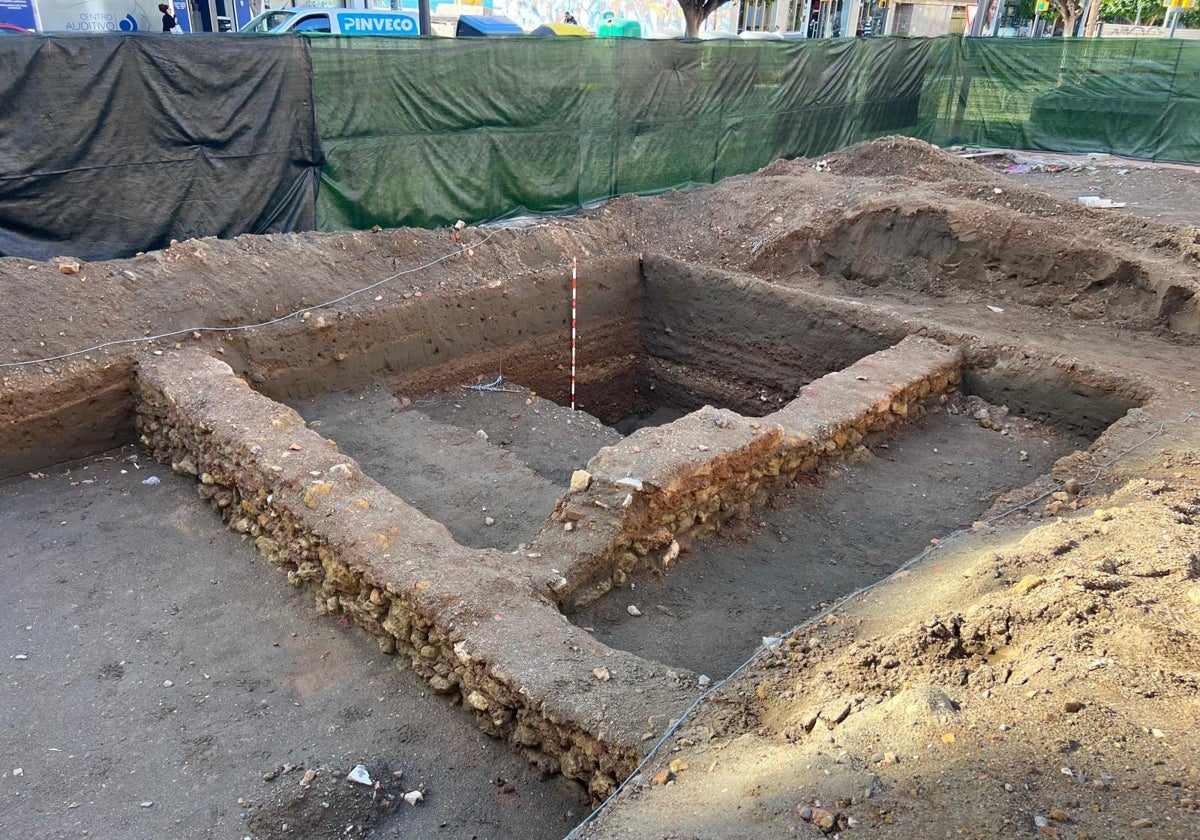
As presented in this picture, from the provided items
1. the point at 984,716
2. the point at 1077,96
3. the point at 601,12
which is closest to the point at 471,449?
the point at 984,716

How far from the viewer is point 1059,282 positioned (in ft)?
26.4

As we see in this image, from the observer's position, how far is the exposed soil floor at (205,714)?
3.44m

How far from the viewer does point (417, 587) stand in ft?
12.9

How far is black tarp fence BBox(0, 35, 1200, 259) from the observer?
7105 mm

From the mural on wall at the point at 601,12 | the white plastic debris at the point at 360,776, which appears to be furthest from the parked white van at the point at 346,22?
the white plastic debris at the point at 360,776

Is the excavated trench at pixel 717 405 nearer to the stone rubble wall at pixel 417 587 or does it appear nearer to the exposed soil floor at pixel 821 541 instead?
the exposed soil floor at pixel 821 541

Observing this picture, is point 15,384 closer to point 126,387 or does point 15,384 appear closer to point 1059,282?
point 126,387

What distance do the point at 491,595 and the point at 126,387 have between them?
3.78 metres

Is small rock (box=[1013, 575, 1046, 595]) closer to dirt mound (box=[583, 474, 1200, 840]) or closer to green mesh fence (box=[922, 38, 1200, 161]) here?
dirt mound (box=[583, 474, 1200, 840])

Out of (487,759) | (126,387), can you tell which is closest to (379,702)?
(487,759)

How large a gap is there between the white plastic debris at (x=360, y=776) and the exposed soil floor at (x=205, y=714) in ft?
0.08

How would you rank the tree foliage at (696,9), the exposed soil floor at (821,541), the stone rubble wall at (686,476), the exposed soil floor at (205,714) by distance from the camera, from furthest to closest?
the tree foliage at (696,9) < the stone rubble wall at (686,476) < the exposed soil floor at (821,541) < the exposed soil floor at (205,714)

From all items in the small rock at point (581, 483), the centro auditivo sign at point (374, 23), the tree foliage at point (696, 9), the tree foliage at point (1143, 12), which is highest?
the tree foliage at point (1143, 12)

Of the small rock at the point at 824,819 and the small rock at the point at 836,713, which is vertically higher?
the small rock at the point at 824,819
